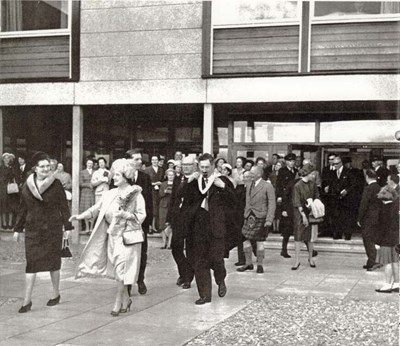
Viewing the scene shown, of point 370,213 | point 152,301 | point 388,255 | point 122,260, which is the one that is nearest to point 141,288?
point 152,301

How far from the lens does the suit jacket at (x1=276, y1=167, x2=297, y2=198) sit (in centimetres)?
1341

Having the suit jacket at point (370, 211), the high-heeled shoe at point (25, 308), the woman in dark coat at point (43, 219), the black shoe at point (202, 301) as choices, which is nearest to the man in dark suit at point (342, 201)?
the suit jacket at point (370, 211)

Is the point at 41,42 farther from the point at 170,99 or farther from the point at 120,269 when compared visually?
the point at 120,269

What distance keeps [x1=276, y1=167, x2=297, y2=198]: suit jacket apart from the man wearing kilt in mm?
2834

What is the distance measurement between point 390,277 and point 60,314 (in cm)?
470

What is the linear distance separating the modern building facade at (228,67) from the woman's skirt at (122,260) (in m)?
7.15

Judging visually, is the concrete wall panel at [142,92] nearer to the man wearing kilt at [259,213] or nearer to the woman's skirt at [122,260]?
the man wearing kilt at [259,213]

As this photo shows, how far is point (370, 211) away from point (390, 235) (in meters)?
0.88

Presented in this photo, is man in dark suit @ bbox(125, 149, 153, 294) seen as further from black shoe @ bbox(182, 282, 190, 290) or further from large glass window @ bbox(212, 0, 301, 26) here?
large glass window @ bbox(212, 0, 301, 26)

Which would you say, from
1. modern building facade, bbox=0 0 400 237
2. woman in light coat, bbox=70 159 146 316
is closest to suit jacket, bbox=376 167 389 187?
modern building facade, bbox=0 0 400 237

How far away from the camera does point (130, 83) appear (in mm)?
14367

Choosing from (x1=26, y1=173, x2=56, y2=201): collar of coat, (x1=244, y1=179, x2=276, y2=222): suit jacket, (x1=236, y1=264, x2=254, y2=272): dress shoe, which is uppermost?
(x1=26, y1=173, x2=56, y2=201): collar of coat

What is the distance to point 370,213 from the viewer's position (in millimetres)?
9703

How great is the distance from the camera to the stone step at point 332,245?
13.4m
